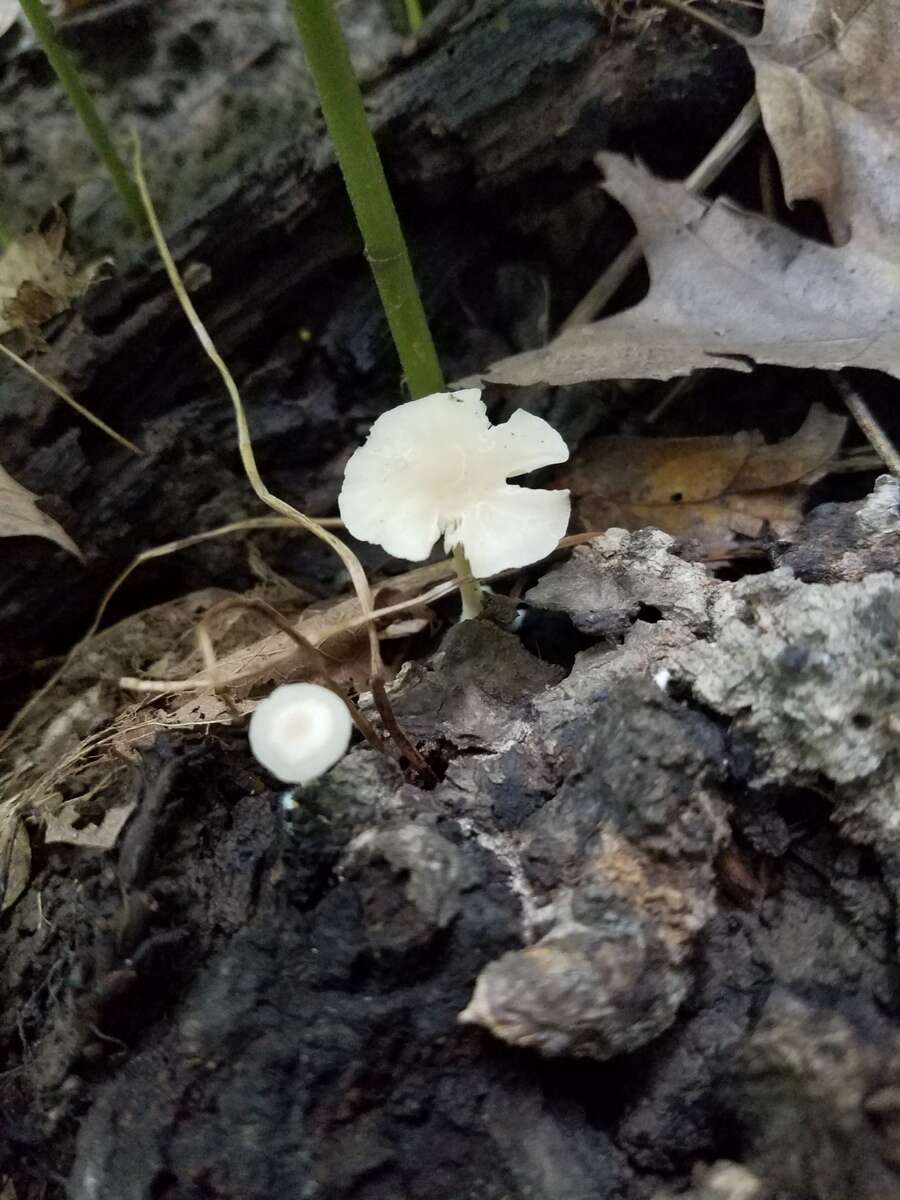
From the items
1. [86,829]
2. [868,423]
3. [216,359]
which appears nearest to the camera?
[86,829]

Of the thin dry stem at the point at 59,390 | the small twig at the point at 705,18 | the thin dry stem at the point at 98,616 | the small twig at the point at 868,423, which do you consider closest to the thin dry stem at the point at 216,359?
the thin dry stem at the point at 98,616

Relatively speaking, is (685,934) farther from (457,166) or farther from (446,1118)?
(457,166)

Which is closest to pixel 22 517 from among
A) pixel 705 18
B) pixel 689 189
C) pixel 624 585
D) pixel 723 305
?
pixel 624 585

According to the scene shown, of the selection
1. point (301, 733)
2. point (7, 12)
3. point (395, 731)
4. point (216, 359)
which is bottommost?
point (395, 731)

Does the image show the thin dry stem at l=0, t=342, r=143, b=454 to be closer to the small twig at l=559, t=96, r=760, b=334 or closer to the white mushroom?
the white mushroom

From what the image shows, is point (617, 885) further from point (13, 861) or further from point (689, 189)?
point (689, 189)

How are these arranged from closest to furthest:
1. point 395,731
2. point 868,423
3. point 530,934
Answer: point 530,934, point 395,731, point 868,423

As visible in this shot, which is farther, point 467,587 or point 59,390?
point 59,390

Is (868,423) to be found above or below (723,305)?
below

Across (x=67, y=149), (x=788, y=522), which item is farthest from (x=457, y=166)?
(x=788, y=522)
